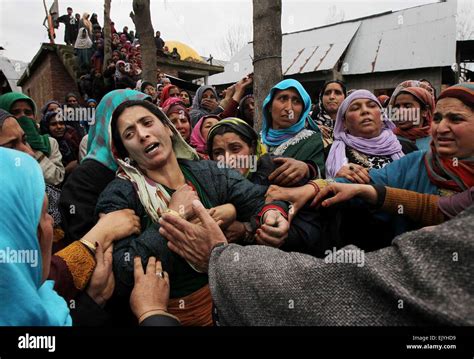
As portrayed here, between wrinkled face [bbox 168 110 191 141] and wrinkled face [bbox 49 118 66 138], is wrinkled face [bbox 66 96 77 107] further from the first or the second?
wrinkled face [bbox 168 110 191 141]

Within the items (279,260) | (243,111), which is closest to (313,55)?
(243,111)

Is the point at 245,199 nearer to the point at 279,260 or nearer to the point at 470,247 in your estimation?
the point at 279,260

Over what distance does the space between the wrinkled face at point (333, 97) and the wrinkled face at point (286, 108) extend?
1684 millimetres

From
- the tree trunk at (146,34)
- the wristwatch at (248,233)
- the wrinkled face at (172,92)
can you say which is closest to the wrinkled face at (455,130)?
the wristwatch at (248,233)

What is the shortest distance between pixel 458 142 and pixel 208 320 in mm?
1491

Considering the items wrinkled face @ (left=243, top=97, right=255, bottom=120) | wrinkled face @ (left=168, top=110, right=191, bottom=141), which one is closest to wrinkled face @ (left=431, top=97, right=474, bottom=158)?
wrinkled face @ (left=168, top=110, right=191, bottom=141)

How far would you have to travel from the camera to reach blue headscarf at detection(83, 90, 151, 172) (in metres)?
1.92

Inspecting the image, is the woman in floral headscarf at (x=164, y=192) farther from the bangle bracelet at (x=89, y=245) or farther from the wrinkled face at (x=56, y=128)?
the wrinkled face at (x=56, y=128)

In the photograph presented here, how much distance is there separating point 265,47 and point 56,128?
3040 mm

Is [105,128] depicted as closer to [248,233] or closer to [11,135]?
[11,135]

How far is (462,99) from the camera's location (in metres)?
1.70

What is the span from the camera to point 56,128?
465 cm

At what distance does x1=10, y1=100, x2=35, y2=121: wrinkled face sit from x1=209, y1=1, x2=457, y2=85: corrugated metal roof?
897cm

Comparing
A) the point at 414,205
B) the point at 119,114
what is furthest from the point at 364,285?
the point at 119,114
